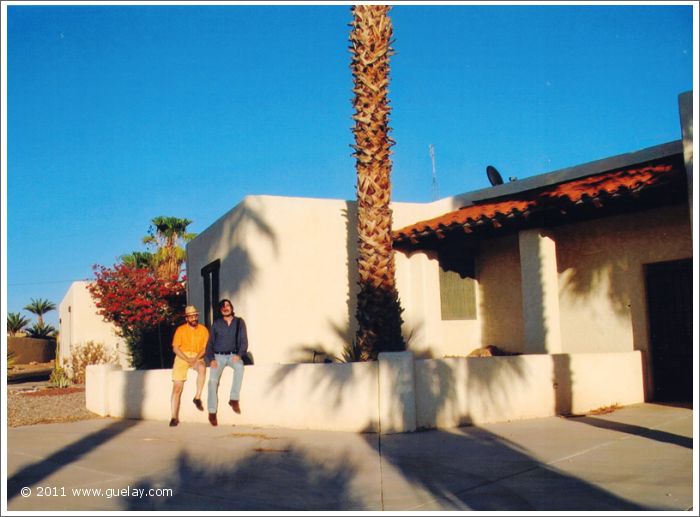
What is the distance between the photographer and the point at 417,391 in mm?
8828

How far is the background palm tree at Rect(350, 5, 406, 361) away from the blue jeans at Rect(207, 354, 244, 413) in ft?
6.07

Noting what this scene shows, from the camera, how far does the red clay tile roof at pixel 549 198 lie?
1003cm

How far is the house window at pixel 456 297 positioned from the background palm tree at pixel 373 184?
346 centimetres

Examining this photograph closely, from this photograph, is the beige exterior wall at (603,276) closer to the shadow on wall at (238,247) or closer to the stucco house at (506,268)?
the stucco house at (506,268)

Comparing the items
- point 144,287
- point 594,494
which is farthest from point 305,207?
point 144,287

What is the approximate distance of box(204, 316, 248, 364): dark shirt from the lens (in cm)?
1002

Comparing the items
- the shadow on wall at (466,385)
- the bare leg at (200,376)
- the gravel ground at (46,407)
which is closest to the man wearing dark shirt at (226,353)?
the bare leg at (200,376)

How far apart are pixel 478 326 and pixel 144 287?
11603 millimetres

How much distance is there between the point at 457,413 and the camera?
9.12 metres

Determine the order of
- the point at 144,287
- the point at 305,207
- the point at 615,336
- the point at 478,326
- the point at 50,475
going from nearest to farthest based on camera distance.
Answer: the point at 50,475, the point at 615,336, the point at 305,207, the point at 478,326, the point at 144,287

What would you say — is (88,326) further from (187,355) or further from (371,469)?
(371,469)

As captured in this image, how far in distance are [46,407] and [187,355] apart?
19.1ft

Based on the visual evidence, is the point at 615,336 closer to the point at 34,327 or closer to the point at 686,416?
the point at 686,416

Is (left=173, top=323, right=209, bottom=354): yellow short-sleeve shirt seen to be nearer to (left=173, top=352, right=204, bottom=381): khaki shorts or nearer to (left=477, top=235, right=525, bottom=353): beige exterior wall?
(left=173, top=352, right=204, bottom=381): khaki shorts
